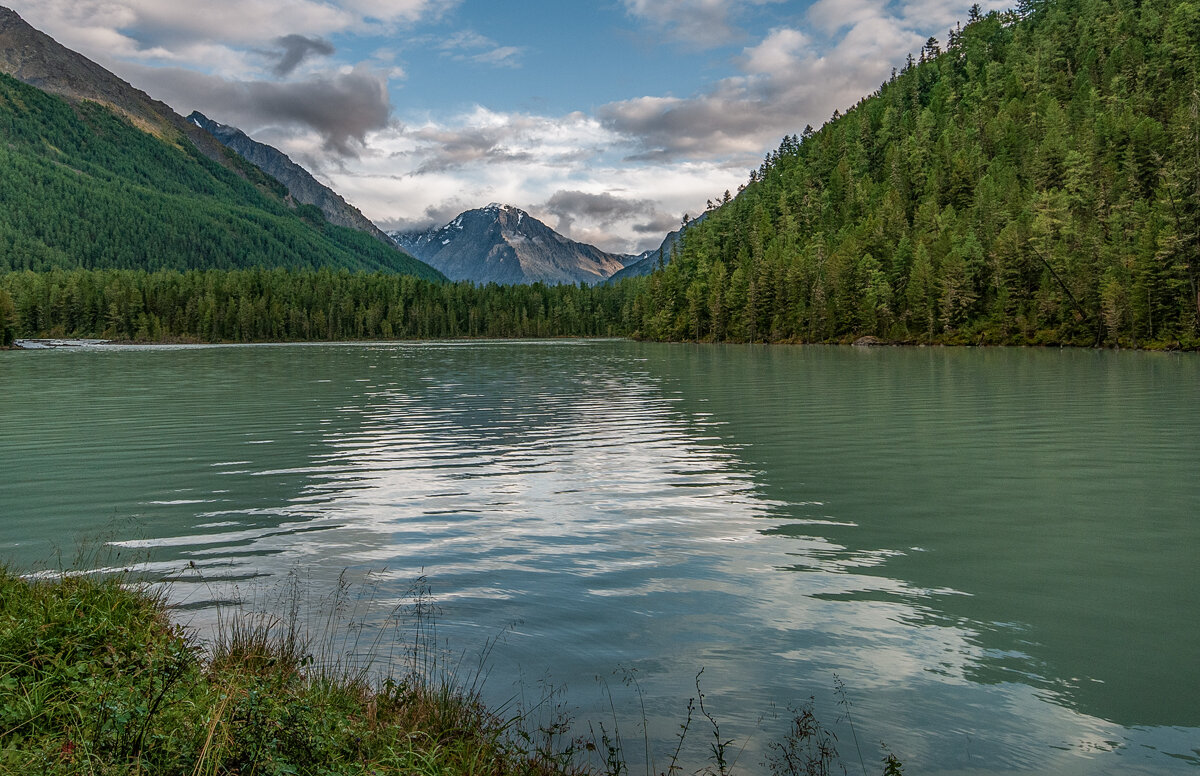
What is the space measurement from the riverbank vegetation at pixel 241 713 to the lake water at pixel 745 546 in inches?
26.2

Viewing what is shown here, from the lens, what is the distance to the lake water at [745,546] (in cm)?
938

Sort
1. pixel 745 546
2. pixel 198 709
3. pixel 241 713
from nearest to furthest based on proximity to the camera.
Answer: pixel 241 713 → pixel 198 709 → pixel 745 546

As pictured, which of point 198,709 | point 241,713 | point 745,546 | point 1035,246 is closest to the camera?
point 241,713

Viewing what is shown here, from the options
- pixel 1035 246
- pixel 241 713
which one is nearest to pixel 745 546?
pixel 241 713

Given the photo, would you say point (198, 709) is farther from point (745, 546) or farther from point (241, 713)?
point (745, 546)

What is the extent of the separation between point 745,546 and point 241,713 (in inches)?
455

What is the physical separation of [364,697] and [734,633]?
5.49m

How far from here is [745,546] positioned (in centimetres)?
1664

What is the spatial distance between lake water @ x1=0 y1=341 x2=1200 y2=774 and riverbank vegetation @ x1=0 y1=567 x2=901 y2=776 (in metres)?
0.66

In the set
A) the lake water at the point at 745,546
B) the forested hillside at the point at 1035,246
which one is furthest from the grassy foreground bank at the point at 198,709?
the forested hillside at the point at 1035,246

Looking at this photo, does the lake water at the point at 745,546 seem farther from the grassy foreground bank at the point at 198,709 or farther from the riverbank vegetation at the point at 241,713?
the grassy foreground bank at the point at 198,709

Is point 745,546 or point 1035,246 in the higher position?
point 1035,246

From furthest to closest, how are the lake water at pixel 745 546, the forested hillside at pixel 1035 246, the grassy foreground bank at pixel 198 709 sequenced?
the forested hillside at pixel 1035 246, the lake water at pixel 745 546, the grassy foreground bank at pixel 198 709

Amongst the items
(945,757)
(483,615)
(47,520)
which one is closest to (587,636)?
(483,615)
